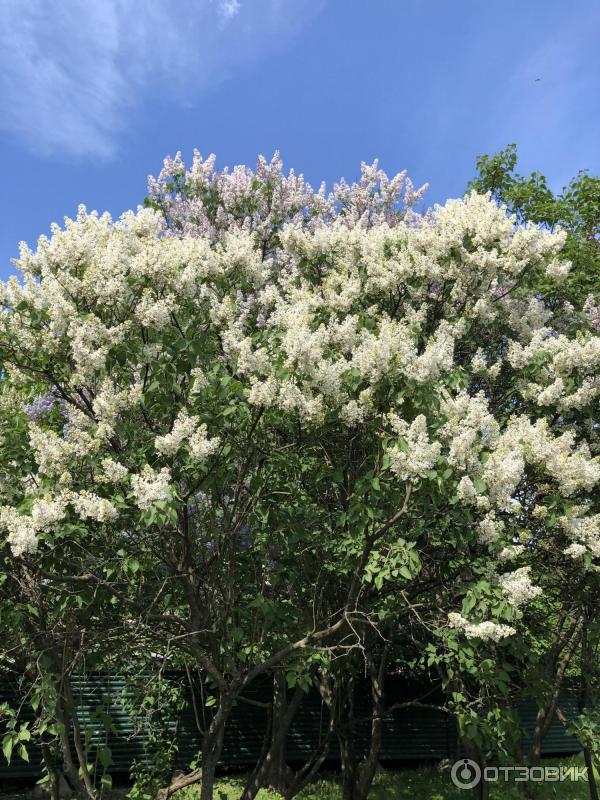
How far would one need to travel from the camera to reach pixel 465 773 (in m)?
7.16

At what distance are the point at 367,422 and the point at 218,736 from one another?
2.52 m

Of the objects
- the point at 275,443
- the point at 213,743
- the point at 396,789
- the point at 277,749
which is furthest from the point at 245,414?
the point at 396,789

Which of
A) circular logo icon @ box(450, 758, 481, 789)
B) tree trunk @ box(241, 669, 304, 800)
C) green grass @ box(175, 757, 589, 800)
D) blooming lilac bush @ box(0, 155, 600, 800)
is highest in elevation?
blooming lilac bush @ box(0, 155, 600, 800)

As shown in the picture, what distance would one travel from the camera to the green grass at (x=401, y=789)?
301 inches

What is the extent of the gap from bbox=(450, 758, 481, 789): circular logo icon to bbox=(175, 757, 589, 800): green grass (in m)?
0.76

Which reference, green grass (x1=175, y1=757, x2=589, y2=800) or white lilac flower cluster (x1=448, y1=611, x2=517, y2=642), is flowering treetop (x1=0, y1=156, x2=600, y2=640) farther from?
green grass (x1=175, y1=757, x2=589, y2=800)

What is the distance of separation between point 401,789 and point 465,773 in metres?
1.57

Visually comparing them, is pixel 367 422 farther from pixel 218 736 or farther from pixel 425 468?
pixel 218 736

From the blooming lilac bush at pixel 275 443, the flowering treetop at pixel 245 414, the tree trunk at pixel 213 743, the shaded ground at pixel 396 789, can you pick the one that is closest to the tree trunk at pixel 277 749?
the shaded ground at pixel 396 789

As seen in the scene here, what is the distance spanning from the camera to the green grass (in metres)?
7.64

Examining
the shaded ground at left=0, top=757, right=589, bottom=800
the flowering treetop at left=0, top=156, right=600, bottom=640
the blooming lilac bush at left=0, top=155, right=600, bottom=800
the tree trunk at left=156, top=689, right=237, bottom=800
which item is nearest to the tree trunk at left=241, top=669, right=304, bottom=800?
the shaded ground at left=0, top=757, right=589, bottom=800

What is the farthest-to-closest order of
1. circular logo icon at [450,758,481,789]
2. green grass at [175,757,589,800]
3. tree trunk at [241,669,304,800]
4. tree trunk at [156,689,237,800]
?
1. green grass at [175,757,589,800]
2. circular logo icon at [450,758,481,789]
3. tree trunk at [241,669,304,800]
4. tree trunk at [156,689,237,800]

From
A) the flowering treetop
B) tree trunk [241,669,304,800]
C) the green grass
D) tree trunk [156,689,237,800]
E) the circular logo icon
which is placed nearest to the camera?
the flowering treetop

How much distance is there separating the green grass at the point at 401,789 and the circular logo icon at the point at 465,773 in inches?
30.1
